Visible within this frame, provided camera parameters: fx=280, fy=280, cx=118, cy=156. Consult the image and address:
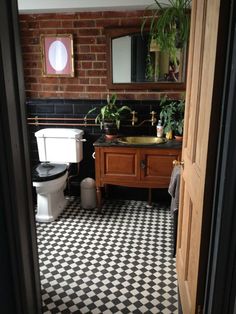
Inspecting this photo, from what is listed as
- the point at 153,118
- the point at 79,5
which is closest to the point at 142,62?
the point at 153,118

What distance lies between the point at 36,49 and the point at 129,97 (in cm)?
117

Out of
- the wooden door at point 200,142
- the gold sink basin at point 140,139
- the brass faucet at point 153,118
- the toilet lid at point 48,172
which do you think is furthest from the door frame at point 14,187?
the brass faucet at point 153,118

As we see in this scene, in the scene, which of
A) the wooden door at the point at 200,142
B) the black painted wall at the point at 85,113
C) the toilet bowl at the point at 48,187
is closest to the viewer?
the wooden door at the point at 200,142

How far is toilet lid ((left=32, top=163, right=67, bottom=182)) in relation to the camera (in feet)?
9.19

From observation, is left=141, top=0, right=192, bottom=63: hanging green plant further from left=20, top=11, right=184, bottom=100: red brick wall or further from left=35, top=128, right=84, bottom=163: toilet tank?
left=35, top=128, right=84, bottom=163: toilet tank

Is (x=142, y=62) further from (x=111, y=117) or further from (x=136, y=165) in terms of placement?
(x=136, y=165)

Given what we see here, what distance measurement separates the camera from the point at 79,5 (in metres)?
2.79

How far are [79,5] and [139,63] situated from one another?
2.70ft

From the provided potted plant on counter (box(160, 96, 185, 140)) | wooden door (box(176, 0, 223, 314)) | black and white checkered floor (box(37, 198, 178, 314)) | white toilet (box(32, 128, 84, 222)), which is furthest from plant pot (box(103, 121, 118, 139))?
wooden door (box(176, 0, 223, 314))

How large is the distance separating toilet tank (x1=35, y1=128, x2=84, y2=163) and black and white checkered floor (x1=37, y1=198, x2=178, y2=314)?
611mm

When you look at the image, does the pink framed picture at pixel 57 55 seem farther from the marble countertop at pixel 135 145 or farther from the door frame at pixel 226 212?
the door frame at pixel 226 212

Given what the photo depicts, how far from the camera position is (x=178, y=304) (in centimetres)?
179

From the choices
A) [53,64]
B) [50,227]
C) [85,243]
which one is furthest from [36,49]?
[85,243]

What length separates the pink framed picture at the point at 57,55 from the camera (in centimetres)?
305
